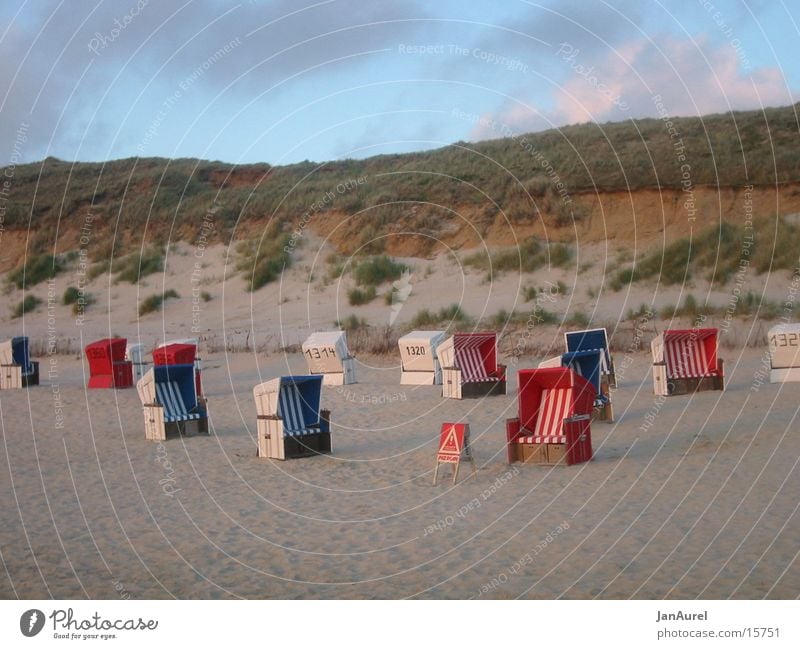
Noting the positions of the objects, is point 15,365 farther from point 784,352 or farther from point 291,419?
point 784,352

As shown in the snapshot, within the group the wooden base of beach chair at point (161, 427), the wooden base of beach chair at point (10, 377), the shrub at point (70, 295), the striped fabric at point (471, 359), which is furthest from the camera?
the shrub at point (70, 295)

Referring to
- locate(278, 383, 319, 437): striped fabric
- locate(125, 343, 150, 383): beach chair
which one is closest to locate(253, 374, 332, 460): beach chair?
locate(278, 383, 319, 437): striped fabric

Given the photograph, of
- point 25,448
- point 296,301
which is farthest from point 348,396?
point 296,301

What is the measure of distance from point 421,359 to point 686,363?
227 inches

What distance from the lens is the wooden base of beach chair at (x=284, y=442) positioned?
49.8 feet

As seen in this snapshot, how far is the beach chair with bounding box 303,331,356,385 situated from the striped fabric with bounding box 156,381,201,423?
5950 millimetres

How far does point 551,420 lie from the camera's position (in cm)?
1459

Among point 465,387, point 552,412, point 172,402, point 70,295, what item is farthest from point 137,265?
point 552,412

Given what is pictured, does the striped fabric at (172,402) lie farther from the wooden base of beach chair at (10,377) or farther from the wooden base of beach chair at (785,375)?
the wooden base of beach chair at (785,375)

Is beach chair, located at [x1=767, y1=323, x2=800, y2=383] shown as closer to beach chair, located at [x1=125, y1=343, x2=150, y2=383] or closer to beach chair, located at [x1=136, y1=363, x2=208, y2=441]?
beach chair, located at [x1=136, y1=363, x2=208, y2=441]

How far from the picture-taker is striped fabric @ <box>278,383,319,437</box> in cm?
1531

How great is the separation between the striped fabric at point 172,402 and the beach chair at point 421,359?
20.6 feet

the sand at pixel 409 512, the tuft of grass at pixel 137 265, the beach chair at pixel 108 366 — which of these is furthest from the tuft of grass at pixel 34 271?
the sand at pixel 409 512

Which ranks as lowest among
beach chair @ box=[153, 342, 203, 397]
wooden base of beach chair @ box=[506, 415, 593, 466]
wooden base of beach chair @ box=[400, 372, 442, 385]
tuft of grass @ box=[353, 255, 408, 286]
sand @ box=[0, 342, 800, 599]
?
sand @ box=[0, 342, 800, 599]
